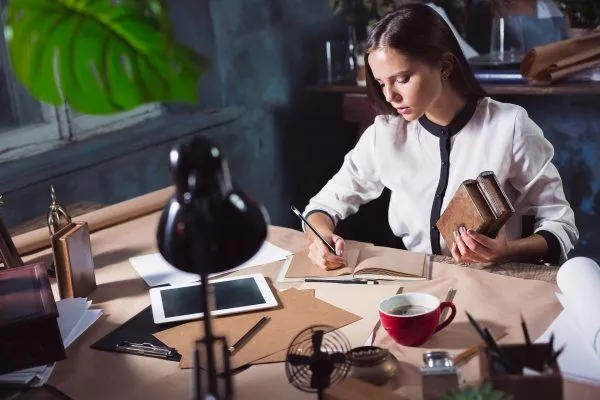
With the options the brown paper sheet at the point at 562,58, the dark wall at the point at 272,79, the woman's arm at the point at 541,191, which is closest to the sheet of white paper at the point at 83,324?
the woman's arm at the point at 541,191

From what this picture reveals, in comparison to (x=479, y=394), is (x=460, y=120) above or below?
above

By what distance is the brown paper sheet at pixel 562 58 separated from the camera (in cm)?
256

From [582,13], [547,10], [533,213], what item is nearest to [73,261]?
[533,213]

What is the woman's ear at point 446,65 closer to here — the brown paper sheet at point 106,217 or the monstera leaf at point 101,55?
the brown paper sheet at point 106,217

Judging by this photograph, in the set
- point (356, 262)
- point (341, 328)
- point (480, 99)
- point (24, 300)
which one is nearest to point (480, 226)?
point (356, 262)

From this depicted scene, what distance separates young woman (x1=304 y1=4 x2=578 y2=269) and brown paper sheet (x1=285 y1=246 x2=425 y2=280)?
3 cm

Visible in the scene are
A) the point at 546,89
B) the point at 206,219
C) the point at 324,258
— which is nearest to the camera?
the point at 206,219

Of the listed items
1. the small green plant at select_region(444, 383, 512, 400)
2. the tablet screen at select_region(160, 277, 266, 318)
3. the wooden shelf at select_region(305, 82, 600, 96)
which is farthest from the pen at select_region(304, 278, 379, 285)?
the wooden shelf at select_region(305, 82, 600, 96)

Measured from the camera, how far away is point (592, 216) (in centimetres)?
292

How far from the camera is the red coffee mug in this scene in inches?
45.6

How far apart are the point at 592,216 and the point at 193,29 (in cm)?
160

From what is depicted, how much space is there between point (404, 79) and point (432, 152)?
9.6 inches

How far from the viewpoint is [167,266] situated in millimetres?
1589

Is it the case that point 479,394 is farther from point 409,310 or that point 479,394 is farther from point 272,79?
point 272,79
